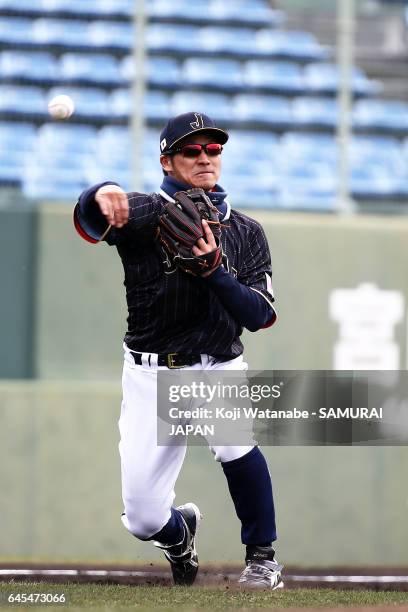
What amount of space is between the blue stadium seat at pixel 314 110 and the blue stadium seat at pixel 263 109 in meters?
0.06

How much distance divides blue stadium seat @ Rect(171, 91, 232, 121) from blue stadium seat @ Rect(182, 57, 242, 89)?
0.24 feet

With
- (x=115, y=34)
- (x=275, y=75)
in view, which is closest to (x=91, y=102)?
(x=115, y=34)

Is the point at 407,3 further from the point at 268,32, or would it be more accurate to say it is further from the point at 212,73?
the point at 212,73

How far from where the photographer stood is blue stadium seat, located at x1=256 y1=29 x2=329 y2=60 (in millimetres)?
6973

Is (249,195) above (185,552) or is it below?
above

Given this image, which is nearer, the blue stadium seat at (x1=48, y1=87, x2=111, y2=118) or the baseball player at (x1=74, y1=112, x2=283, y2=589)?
the baseball player at (x1=74, y1=112, x2=283, y2=589)

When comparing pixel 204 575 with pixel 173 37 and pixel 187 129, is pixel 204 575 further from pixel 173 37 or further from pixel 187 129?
pixel 173 37

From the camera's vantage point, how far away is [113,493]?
6465 millimetres

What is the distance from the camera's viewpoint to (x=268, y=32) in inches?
289

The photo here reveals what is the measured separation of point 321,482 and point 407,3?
338 cm

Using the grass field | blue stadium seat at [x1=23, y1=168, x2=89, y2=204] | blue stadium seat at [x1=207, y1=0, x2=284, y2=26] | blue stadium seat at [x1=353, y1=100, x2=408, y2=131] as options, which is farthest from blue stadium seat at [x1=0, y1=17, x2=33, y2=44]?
the grass field

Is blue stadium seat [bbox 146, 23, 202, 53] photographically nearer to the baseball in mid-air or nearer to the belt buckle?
the baseball in mid-air

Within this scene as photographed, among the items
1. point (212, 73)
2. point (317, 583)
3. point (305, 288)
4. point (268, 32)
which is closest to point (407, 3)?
point (268, 32)

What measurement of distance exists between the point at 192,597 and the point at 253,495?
43 cm
